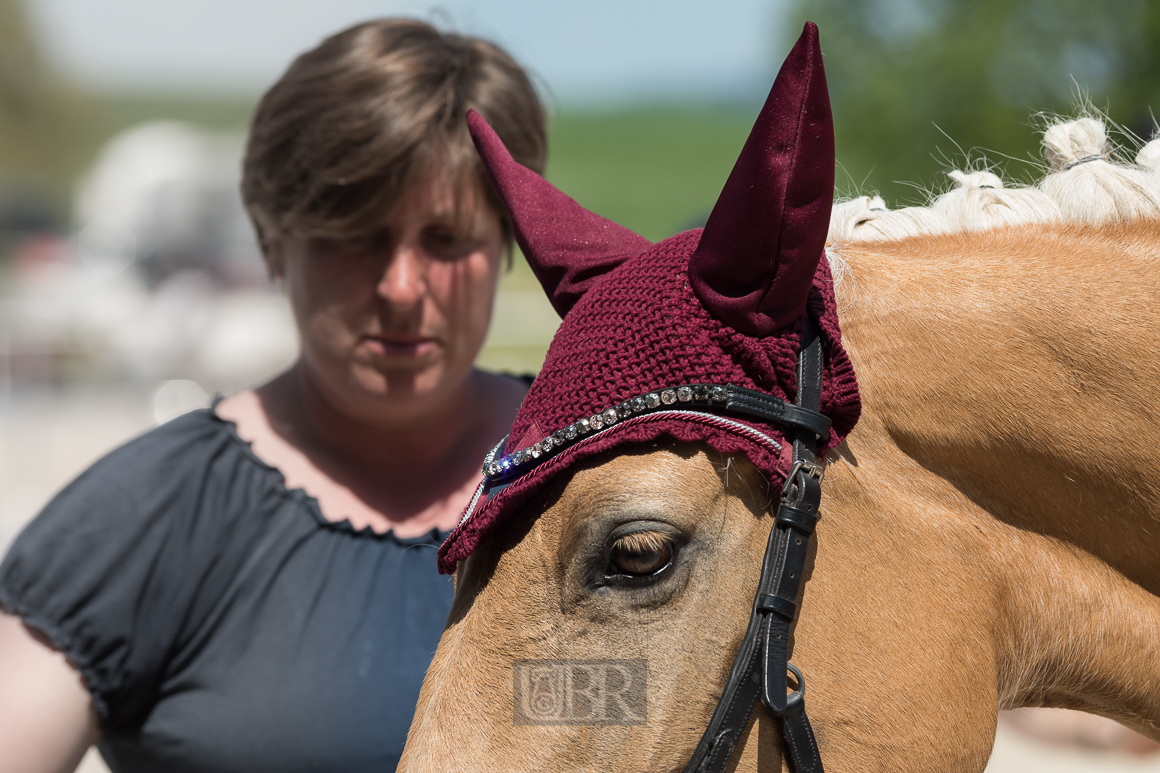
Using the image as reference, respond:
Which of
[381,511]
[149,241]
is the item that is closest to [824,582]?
[381,511]

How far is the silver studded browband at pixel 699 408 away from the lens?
131 cm

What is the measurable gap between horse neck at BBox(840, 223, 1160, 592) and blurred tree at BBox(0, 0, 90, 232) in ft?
121

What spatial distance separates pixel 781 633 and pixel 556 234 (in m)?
0.72

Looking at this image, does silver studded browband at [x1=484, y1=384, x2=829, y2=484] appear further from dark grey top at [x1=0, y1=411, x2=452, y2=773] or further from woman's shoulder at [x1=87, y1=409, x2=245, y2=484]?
woman's shoulder at [x1=87, y1=409, x2=245, y2=484]

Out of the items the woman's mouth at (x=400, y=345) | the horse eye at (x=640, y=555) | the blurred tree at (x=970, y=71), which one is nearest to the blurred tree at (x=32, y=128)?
the blurred tree at (x=970, y=71)

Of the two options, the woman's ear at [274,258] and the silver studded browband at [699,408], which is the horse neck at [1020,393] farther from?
the woman's ear at [274,258]

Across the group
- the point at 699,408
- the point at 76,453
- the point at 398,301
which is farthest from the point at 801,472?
the point at 76,453

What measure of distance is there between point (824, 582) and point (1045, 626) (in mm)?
390

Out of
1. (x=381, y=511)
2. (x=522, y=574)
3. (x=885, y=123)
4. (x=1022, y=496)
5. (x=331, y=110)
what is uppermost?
(x=885, y=123)

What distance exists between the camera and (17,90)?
137 ft

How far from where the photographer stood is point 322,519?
2.08 metres

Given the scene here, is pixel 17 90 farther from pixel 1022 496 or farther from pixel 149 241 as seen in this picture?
pixel 1022 496

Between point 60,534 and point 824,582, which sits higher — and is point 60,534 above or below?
below

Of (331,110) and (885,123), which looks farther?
(885,123)
